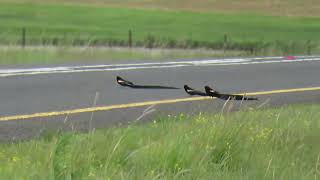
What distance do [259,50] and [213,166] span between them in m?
25.1

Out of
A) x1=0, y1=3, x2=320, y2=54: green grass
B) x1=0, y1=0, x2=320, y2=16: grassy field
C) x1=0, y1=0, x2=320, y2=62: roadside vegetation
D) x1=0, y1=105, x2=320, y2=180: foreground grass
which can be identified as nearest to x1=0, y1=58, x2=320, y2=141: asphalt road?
x1=0, y1=105, x2=320, y2=180: foreground grass

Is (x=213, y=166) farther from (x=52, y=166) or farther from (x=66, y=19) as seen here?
(x=66, y=19)

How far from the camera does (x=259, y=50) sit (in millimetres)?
30672

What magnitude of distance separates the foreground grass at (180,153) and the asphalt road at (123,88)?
600 millimetres

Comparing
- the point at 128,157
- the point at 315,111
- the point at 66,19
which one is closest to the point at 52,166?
the point at 128,157

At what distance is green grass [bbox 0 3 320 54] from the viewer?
40781 millimetres

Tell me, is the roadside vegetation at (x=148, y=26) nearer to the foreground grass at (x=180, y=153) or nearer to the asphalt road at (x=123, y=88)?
the asphalt road at (x=123, y=88)

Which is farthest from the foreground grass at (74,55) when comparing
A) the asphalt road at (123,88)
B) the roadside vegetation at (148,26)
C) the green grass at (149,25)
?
the asphalt road at (123,88)

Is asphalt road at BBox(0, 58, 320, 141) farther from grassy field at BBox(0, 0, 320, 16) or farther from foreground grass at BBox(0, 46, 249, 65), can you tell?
grassy field at BBox(0, 0, 320, 16)

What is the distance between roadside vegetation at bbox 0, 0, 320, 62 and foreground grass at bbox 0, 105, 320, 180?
2439 cm

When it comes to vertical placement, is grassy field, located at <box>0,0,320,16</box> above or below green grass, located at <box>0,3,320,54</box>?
above

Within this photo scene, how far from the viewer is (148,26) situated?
169 ft

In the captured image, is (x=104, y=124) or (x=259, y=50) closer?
(x=104, y=124)

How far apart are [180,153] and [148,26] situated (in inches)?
1810
